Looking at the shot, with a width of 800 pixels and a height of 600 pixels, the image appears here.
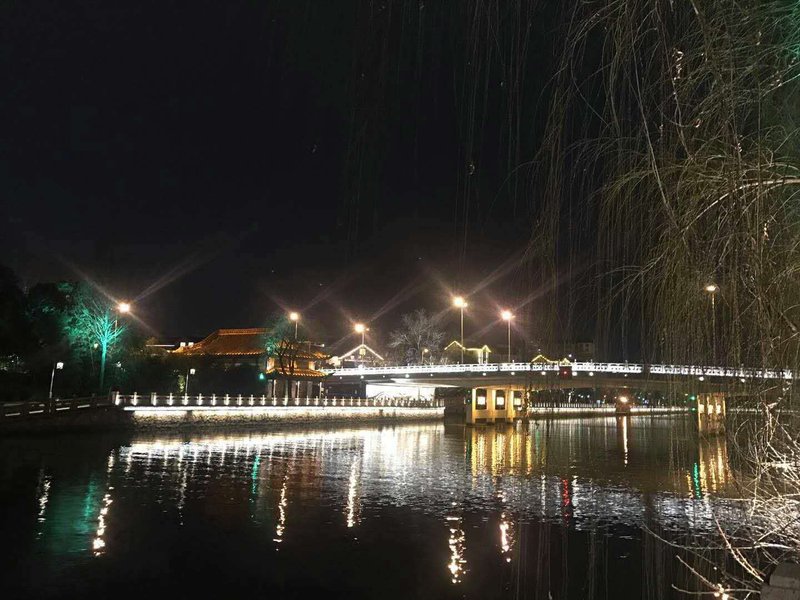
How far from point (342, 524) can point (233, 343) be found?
240 ft

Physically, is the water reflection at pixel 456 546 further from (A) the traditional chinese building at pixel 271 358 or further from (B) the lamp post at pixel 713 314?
(A) the traditional chinese building at pixel 271 358

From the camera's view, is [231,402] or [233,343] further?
[233,343]

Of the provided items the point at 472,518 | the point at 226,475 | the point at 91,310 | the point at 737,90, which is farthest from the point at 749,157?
the point at 91,310

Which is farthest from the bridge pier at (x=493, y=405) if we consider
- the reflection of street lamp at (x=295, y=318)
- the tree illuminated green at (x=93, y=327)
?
the tree illuminated green at (x=93, y=327)

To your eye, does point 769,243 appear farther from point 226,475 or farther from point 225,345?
point 225,345

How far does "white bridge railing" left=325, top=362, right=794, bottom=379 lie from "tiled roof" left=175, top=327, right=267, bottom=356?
10670 mm

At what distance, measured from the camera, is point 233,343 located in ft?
285

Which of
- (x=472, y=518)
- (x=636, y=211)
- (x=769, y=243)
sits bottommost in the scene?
(x=472, y=518)

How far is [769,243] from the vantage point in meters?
5.09

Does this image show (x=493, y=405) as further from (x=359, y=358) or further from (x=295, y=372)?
(x=359, y=358)

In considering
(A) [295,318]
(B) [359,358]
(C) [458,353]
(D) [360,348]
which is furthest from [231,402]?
(C) [458,353]

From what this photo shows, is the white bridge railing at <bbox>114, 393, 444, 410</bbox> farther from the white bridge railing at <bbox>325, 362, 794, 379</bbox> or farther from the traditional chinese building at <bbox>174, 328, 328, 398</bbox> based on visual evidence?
the traditional chinese building at <bbox>174, 328, 328, 398</bbox>

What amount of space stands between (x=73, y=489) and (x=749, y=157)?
794 inches

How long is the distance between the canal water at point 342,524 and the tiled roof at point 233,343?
49.8 metres
